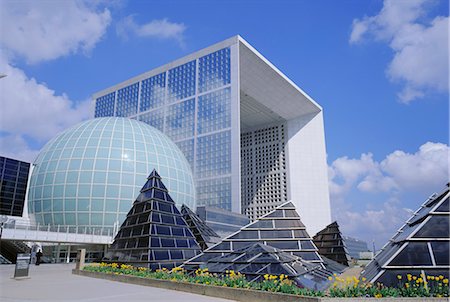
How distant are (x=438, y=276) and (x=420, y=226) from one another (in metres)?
1.78

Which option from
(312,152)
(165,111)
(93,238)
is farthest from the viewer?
(312,152)

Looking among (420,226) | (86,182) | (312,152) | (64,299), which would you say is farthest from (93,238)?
(312,152)

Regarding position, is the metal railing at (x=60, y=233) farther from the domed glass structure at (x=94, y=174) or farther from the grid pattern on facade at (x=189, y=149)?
the grid pattern on facade at (x=189, y=149)

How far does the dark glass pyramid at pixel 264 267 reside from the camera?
1354 cm

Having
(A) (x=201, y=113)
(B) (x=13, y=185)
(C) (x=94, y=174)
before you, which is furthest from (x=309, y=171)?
(B) (x=13, y=185)

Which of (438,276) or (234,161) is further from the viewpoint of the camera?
(234,161)

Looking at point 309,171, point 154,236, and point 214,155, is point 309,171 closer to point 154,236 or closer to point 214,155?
point 214,155

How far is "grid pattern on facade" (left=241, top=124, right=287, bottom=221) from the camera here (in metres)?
86.2

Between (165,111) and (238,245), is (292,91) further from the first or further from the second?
(238,245)

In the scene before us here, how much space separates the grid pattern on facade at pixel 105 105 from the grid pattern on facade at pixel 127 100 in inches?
88.2

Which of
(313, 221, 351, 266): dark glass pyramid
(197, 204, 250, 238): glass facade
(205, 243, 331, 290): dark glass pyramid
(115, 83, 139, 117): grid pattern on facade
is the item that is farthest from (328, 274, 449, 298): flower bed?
(115, 83, 139, 117): grid pattern on facade

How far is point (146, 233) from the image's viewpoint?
70.1ft

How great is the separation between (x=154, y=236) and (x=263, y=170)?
2797 inches

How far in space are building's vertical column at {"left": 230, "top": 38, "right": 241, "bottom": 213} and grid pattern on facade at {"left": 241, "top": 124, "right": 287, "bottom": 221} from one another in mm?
25420
